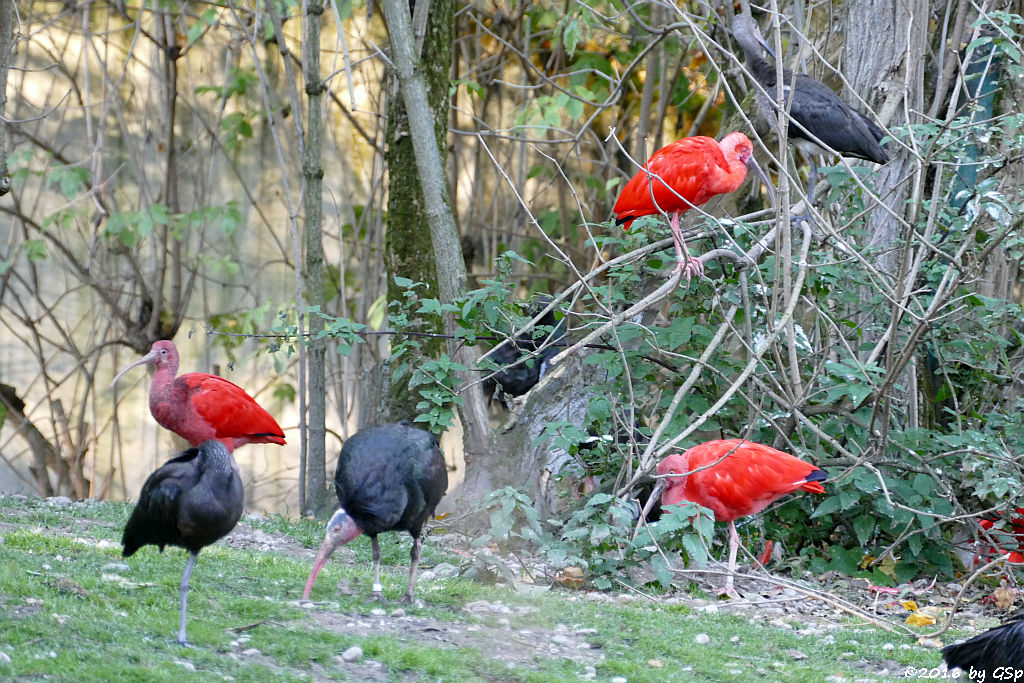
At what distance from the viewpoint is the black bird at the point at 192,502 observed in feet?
12.8

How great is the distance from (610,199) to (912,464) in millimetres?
5061

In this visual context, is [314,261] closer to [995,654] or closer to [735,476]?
[735,476]

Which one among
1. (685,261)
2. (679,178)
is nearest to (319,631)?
(685,261)

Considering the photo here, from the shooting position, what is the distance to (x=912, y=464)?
20.1ft

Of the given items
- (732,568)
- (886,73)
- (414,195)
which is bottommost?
(732,568)

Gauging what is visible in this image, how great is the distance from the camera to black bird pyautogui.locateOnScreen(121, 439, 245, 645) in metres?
3.91

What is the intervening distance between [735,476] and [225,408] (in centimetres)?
328

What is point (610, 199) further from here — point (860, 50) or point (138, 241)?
point (138, 241)

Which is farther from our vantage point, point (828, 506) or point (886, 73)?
point (886, 73)

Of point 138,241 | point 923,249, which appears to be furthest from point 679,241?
point 138,241

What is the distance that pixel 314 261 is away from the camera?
301 inches

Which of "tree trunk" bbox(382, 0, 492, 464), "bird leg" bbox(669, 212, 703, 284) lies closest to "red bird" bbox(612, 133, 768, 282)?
"bird leg" bbox(669, 212, 703, 284)

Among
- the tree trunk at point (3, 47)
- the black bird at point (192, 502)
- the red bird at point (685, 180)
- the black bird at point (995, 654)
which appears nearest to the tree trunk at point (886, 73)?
the red bird at point (685, 180)

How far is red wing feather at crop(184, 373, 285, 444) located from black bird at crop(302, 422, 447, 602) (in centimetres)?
193
